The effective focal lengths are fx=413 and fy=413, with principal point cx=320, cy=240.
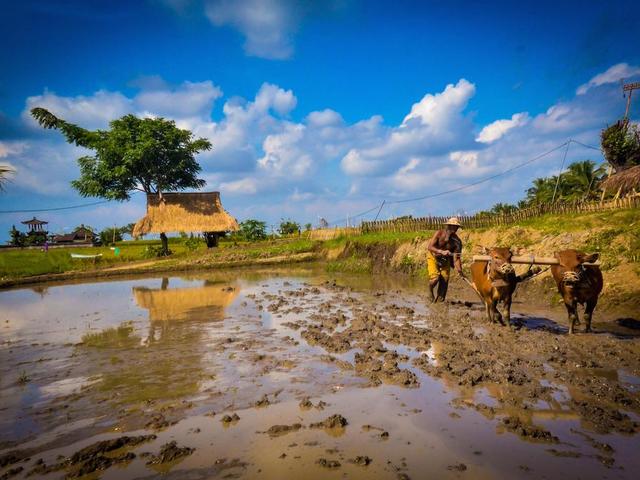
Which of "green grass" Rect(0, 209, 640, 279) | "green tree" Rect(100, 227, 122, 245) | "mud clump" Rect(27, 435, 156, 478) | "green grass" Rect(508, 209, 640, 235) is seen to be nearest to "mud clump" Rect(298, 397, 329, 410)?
"mud clump" Rect(27, 435, 156, 478)

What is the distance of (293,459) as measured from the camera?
3.67 metres

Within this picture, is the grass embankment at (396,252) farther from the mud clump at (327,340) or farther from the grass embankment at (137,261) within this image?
the mud clump at (327,340)

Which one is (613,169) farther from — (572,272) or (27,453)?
(27,453)

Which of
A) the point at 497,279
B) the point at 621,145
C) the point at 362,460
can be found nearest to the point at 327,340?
the point at 497,279

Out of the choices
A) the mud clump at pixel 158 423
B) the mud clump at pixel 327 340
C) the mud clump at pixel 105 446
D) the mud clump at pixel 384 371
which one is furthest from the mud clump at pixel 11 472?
the mud clump at pixel 327 340

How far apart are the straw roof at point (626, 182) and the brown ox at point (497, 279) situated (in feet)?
42.3

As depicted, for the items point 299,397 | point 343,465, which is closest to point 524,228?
point 299,397

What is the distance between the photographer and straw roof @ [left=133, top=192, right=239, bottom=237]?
32.6m

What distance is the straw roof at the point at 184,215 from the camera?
1283 inches

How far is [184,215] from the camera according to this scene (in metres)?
33.5

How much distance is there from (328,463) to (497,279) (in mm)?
5386

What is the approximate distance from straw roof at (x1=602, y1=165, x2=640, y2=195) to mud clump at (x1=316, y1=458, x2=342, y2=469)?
62.4 feet

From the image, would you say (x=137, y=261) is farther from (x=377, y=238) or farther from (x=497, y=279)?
(x=497, y=279)

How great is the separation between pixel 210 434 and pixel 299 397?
47.6 inches
